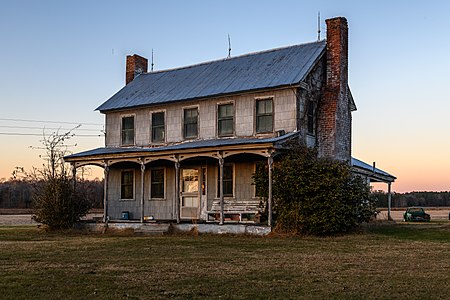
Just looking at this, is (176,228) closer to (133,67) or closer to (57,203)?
(57,203)

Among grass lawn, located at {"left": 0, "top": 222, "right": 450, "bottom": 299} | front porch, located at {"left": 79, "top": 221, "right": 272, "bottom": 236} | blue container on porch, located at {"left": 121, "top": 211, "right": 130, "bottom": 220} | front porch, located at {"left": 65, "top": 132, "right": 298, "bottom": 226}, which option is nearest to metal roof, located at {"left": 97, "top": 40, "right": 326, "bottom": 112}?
front porch, located at {"left": 65, "top": 132, "right": 298, "bottom": 226}

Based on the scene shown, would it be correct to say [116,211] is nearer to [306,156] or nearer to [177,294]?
[306,156]

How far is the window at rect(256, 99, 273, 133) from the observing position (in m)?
24.6

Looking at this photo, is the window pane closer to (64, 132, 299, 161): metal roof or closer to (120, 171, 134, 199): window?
(64, 132, 299, 161): metal roof

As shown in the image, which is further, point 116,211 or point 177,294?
point 116,211

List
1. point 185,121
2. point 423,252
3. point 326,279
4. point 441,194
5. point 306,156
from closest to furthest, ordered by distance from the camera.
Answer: point 326,279
point 423,252
point 306,156
point 185,121
point 441,194

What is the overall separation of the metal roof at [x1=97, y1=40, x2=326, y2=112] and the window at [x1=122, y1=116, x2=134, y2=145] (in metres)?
0.70

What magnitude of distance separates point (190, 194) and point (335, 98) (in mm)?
7808

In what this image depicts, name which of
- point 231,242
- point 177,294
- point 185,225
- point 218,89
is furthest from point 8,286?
point 218,89

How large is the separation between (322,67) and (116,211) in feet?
40.0

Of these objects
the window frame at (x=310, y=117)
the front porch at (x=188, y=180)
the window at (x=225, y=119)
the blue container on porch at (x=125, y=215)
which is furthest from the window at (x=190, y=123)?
the window frame at (x=310, y=117)

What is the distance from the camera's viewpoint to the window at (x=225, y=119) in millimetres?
25781

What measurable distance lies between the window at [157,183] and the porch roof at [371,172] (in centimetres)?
925

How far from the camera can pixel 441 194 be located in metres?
103
